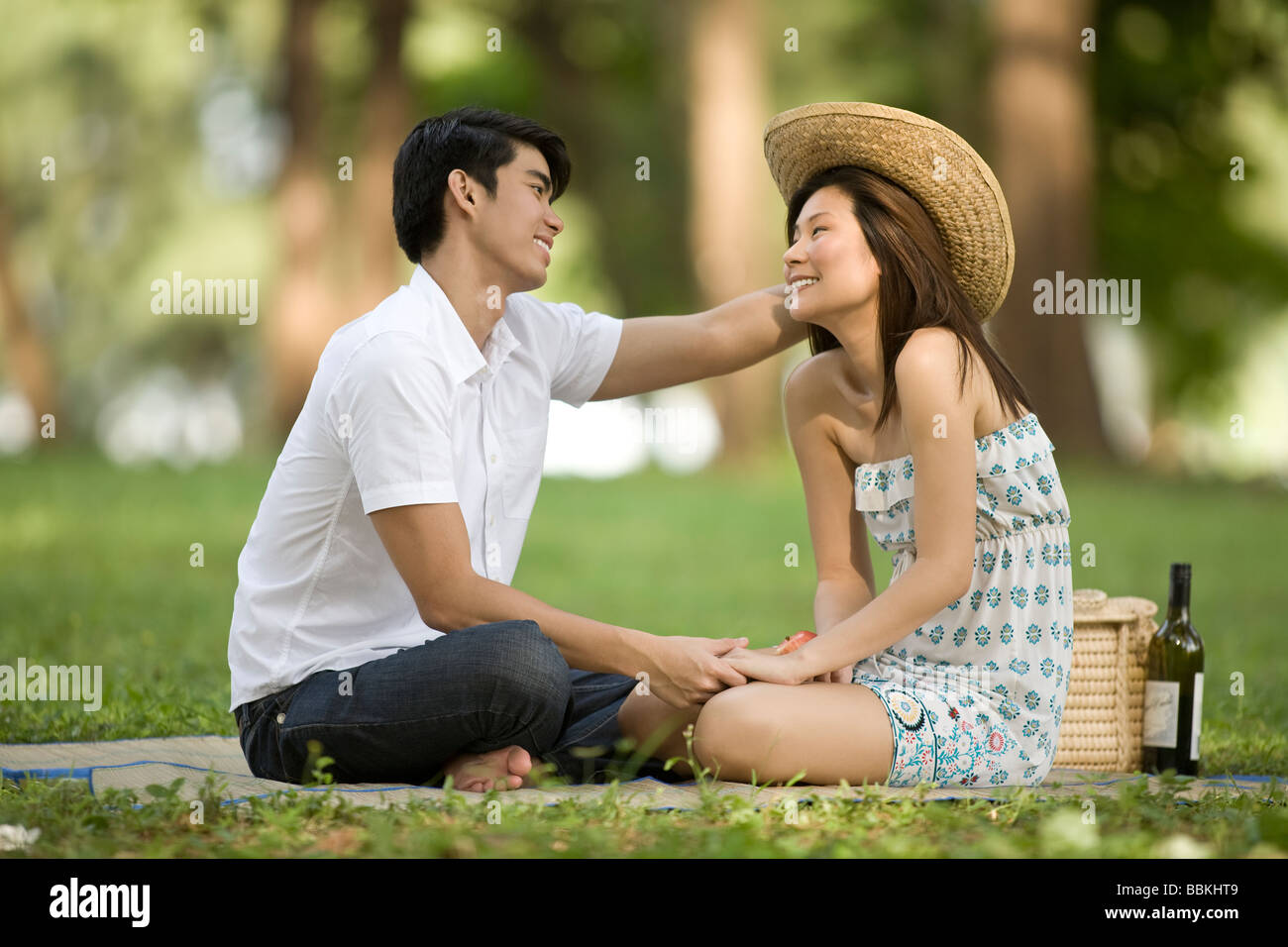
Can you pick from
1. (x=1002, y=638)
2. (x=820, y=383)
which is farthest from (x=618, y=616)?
(x=1002, y=638)

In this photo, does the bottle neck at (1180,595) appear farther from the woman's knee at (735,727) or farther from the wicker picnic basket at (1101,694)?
the woman's knee at (735,727)

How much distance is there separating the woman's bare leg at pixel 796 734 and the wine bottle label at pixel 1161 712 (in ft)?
3.98

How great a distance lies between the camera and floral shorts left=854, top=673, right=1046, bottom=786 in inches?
143

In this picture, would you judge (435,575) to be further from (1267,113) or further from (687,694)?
(1267,113)

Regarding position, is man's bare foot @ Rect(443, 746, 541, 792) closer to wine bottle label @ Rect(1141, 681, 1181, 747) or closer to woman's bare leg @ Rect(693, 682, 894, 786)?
woman's bare leg @ Rect(693, 682, 894, 786)

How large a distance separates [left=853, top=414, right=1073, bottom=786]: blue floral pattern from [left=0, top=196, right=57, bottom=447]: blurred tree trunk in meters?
20.8

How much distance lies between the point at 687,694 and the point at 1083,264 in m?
12.1

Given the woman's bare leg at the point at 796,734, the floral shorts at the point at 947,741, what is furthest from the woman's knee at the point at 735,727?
the floral shorts at the point at 947,741

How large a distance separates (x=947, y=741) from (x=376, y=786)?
1558mm

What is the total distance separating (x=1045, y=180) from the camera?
1410cm

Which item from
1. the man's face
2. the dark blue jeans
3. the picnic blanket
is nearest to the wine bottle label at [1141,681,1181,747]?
the picnic blanket

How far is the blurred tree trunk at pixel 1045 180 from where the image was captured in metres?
14.0

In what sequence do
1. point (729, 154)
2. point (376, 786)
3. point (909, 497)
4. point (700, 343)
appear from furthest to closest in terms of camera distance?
point (729, 154), point (700, 343), point (909, 497), point (376, 786)

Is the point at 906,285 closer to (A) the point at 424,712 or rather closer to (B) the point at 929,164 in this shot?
(B) the point at 929,164
